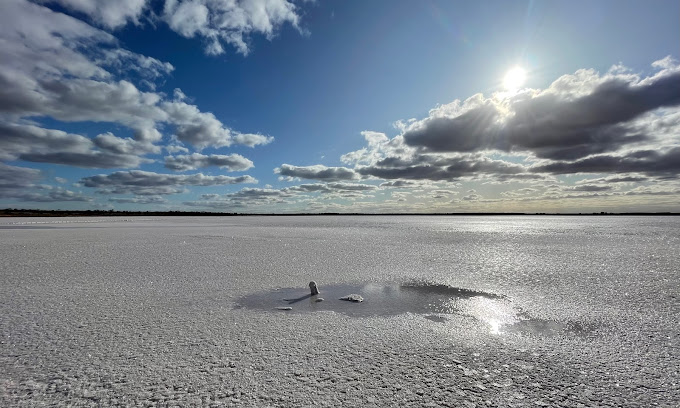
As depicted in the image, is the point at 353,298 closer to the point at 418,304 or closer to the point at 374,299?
the point at 374,299

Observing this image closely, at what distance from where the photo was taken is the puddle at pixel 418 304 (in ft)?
12.0

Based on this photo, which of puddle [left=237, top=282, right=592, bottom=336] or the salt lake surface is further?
puddle [left=237, top=282, right=592, bottom=336]

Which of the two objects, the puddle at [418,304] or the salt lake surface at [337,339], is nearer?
the salt lake surface at [337,339]

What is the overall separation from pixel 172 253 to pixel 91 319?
232 inches

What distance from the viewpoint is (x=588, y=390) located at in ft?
7.61

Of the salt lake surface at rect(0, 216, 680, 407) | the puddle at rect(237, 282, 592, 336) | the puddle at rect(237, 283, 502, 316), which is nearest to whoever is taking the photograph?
the salt lake surface at rect(0, 216, 680, 407)

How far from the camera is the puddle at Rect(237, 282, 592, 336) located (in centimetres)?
367

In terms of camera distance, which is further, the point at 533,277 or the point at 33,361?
the point at 533,277

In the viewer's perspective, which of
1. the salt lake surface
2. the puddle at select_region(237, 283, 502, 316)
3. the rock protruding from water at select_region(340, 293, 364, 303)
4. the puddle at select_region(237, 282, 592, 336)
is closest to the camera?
the salt lake surface

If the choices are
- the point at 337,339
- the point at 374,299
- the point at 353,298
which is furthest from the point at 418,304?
the point at 337,339

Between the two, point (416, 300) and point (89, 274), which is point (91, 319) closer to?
point (89, 274)

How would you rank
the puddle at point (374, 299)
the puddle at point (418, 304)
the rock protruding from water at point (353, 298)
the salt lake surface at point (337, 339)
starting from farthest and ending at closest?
the rock protruding from water at point (353, 298), the puddle at point (374, 299), the puddle at point (418, 304), the salt lake surface at point (337, 339)

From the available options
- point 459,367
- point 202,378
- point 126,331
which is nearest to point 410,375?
point 459,367

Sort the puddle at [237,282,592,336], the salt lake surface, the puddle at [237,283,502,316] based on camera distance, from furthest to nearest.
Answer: the puddle at [237,283,502,316]
the puddle at [237,282,592,336]
the salt lake surface
